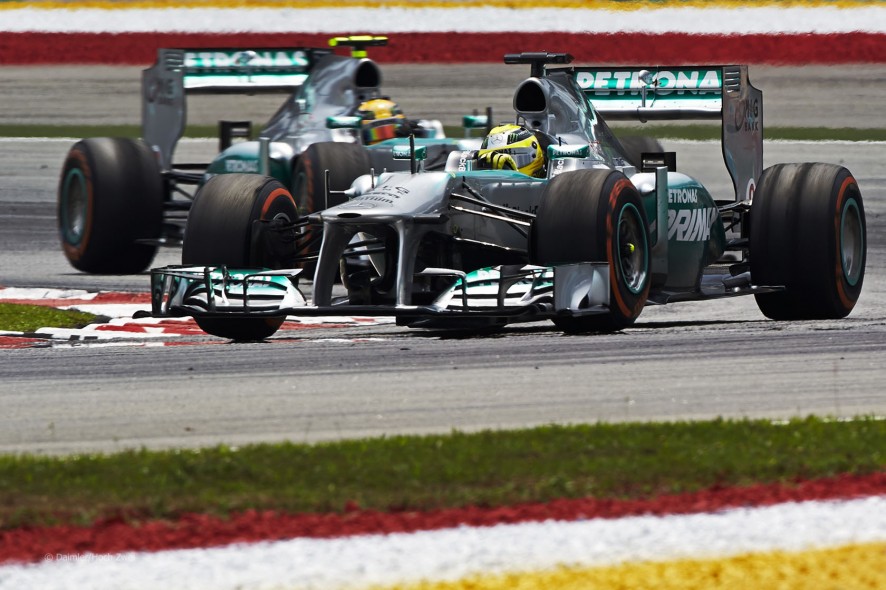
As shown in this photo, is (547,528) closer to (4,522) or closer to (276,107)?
(4,522)

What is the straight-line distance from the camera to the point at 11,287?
1558 cm

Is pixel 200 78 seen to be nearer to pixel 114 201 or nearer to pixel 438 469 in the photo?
pixel 114 201

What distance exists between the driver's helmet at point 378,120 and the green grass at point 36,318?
4625 millimetres

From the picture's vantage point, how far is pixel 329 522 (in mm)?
5219

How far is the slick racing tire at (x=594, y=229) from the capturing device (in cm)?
1060

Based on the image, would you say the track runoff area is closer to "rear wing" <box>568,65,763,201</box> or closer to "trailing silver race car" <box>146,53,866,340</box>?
"trailing silver race car" <box>146,53,866,340</box>

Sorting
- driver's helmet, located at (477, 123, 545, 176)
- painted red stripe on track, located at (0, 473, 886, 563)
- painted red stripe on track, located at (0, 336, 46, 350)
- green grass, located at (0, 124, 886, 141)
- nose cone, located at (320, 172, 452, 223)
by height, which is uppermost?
driver's helmet, located at (477, 123, 545, 176)

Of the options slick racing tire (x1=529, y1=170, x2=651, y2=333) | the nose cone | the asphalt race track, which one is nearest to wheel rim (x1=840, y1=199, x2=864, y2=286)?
the asphalt race track

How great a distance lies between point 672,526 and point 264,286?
20.5ft

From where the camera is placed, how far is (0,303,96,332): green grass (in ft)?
40.9

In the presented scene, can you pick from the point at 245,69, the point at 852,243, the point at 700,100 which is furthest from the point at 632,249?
the point at 245,69

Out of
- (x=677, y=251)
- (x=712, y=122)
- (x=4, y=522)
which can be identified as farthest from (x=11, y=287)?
(x=712, y=122)

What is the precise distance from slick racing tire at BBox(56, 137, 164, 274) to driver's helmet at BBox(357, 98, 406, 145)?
7.05ft

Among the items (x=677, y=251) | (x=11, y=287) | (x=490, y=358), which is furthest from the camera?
(x=11, y=287)
